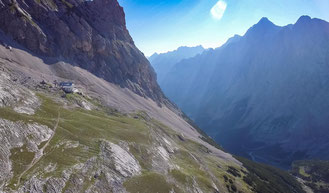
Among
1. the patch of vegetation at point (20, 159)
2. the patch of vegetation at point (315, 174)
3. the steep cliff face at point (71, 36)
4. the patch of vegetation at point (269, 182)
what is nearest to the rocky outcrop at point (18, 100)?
the patch of vegetation at point (20, 159)

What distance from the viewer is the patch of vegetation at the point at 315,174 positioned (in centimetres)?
12993

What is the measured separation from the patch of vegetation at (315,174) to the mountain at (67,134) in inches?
629


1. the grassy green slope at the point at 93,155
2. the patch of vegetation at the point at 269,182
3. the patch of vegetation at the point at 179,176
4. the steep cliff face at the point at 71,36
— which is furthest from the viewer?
the steep cliff face at the point at 71,36

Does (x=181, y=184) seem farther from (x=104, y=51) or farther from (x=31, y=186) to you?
(x=104, y=51)

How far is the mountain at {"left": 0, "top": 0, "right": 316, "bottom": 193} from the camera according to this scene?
132 ft

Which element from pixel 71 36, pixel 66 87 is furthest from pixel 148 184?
pixel 71 36

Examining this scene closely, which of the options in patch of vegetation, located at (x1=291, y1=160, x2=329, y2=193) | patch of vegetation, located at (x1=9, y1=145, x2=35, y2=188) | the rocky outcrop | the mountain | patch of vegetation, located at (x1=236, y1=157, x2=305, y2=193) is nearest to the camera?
patch of vegetation, located at (x1=9, y1=145, x2=35, y2=188)

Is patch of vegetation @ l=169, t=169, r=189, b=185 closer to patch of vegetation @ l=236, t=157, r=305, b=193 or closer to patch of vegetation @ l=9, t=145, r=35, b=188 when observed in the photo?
patch of vegetation @ l=9, t=145, r=35, b=188

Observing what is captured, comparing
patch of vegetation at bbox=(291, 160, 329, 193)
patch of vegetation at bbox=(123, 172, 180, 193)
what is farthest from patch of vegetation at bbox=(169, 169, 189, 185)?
patch of vegetation at bbox=(291, 160, 329, 193)

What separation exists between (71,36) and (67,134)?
119 meters

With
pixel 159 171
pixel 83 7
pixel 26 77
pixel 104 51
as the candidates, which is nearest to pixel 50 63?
pixel 26 77

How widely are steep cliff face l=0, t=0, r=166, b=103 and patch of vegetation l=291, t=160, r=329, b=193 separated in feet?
411

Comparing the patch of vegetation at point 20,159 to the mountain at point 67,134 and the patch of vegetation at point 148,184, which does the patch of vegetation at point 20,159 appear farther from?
the patch of vegetation at point 148,184

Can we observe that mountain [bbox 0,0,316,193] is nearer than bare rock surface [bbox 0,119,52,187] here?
No
